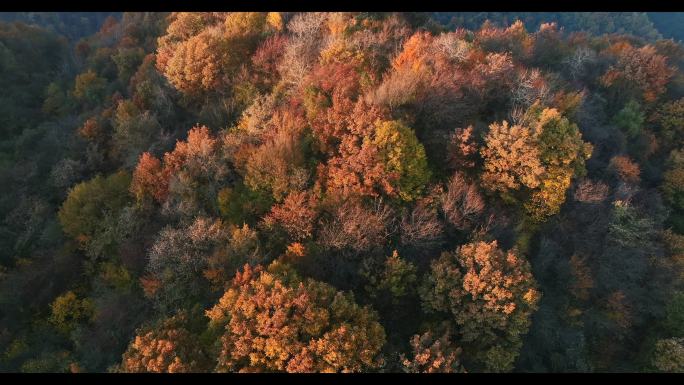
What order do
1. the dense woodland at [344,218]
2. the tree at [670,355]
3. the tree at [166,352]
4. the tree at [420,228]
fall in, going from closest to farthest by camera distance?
the tree at [166,352]
the dense woodland at [344,218]
the tree at [420,228]
the tree at [670,355]

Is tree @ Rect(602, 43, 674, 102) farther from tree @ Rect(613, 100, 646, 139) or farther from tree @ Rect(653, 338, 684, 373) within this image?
tree @ Rect(653, 338, 684, 373)

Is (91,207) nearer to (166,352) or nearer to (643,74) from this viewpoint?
(166,352)

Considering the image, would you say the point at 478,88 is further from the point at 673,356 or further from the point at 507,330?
the point at 673,356

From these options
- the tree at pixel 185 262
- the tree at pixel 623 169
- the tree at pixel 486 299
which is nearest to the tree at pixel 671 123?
the tree at pixel 623 169

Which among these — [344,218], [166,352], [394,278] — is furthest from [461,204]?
[166,352]

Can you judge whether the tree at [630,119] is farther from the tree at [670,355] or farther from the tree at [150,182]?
the tree at [150,182]
